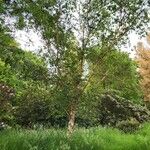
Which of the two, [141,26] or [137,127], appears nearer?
[141,26]

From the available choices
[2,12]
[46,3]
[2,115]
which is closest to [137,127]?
[2,115]

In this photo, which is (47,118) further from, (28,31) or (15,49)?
(15,49)

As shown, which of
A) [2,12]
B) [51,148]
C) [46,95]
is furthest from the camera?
[46,95]

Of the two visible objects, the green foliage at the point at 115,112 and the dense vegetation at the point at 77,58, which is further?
the green foliage at the point at 115,112

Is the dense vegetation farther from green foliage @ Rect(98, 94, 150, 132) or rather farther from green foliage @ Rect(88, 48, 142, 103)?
green foliage @ Rect(98, 94, 150, 132)

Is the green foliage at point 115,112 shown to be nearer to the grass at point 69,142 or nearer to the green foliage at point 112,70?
the grass at point 69,142

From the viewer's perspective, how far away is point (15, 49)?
42.0 ft

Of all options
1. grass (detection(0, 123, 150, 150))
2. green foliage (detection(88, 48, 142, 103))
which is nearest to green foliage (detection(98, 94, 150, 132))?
grass (detection(0, 123, 150, 150))

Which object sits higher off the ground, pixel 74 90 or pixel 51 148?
pixel 74 90

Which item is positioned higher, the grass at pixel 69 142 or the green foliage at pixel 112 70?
the green foliage at pixel 112 70

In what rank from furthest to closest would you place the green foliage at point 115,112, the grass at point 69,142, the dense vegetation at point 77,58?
1. the green foliage at point 115,112
2. the dense vegetation at point 77,58
3. the grass at point 69,142

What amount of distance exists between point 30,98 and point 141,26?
6.60 metres

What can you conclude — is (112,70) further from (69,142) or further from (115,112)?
(115,112)

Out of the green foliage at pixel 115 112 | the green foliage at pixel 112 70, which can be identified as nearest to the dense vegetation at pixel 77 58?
the green foliage at pixel 112 70
